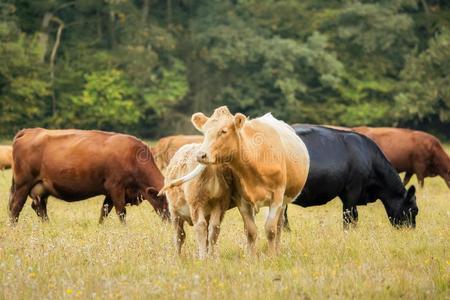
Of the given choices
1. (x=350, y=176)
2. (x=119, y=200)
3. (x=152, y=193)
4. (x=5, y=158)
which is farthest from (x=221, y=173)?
(x=5, y=158)

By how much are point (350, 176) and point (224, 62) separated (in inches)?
1343

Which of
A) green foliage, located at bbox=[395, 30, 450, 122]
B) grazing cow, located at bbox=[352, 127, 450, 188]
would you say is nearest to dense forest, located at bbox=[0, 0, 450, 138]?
green foliage, located at bbox=[395, 30, 450, 122]

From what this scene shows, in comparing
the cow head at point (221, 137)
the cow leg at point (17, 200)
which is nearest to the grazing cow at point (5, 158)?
the cow leg at point (17, 200)

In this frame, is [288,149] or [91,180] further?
[91,180]

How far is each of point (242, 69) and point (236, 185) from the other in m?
38.4

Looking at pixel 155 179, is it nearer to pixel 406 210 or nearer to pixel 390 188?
pixel 390 188

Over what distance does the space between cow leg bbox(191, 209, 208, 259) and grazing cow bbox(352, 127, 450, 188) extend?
11.4 m

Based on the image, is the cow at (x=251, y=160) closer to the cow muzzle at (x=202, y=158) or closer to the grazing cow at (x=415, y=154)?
the cow muzzle at (x=202, y=158)

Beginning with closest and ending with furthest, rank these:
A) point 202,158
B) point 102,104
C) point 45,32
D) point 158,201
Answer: point 202,158 → point 158,201 → point 45,32 → point 102,104

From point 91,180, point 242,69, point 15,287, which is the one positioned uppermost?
point 15,287

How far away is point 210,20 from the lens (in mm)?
46750

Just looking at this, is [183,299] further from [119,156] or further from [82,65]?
[82,65]

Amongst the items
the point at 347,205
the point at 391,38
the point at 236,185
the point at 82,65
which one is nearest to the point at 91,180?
the point at 347,205

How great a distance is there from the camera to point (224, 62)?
1793 inches
